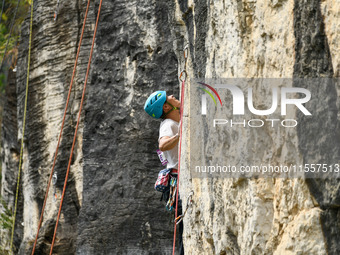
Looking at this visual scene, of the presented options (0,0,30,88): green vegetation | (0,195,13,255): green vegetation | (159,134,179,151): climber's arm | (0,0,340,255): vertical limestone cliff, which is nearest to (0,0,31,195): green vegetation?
(0,0,30,88): green vegetation

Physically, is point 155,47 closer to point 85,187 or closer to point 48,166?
point 85,187

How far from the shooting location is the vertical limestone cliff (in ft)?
13.3

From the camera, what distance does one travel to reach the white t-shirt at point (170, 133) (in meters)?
6.88

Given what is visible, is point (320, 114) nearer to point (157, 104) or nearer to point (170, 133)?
point (170, 133)

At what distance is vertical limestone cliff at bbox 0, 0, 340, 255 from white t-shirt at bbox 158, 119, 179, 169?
33 centimetres

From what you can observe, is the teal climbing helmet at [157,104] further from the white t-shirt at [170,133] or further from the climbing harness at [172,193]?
the climbing harness at [172,193]

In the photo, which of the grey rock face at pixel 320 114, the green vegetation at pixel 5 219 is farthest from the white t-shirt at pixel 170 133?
the green vegetation at pixel 5 219

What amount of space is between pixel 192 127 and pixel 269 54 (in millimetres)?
1721

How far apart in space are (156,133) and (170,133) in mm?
3373

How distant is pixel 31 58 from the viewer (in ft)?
41.6

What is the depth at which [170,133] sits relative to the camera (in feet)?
22.5

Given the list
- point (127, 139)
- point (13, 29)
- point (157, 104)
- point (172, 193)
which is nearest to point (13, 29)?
point (13, 29)

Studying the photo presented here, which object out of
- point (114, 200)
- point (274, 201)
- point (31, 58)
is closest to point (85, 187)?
point (114, 200)

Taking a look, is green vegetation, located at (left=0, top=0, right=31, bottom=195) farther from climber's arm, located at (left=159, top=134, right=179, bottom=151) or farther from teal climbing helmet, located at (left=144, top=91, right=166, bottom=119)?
climber's arm, located at (left=159, top=134, right=179, bottom=151)
